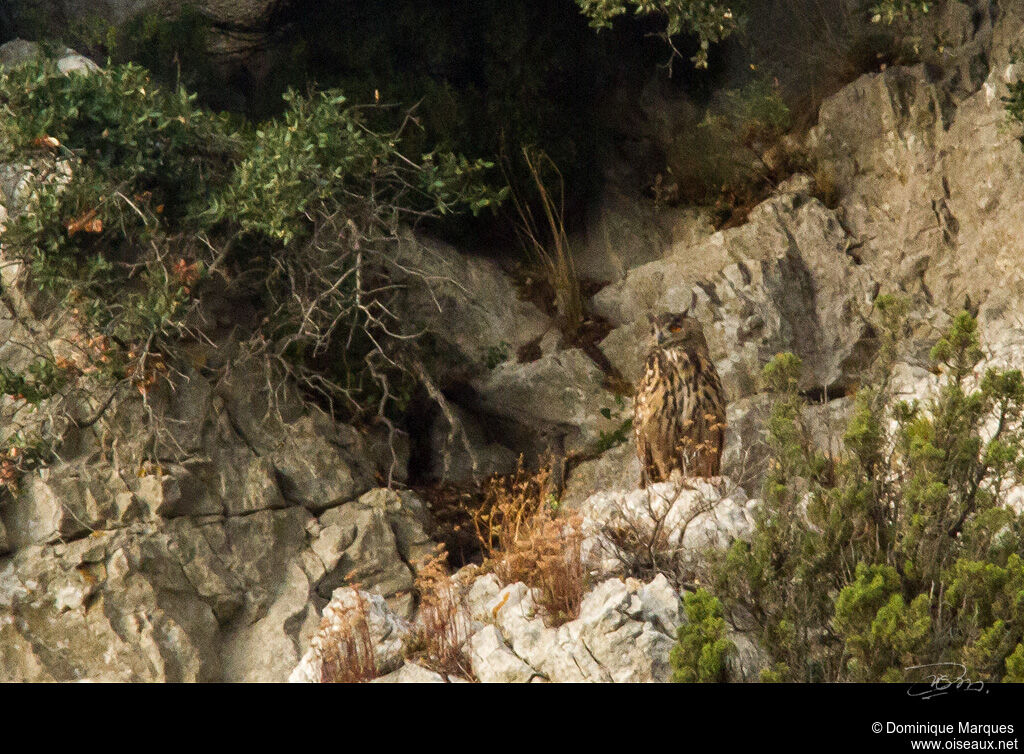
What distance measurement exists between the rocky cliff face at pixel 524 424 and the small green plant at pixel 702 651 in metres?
0.65

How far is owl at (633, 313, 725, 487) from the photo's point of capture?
6039mm

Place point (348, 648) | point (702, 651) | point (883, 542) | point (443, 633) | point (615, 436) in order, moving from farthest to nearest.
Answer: point (615, 436) → point (443, 633) → point (348, 648) → point (883, 542) → point (702, 651)

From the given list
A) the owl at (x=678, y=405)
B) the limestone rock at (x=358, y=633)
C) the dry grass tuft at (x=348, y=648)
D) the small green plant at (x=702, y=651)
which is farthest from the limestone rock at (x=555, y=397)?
the small green plant at (x=702, y=651)

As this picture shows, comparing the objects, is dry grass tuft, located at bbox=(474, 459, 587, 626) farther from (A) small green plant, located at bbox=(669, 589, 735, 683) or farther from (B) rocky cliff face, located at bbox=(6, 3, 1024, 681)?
(A) small green plant, located at bbox=(669, 589, 735, 683)

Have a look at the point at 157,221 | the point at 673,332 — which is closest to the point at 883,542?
the point at 673,332

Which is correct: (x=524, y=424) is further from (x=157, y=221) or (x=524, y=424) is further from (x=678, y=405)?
(x=157, y=221)

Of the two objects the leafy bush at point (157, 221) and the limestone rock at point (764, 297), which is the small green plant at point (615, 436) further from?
the leafy bush at point (157, 221)

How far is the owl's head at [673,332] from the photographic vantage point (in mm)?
6113

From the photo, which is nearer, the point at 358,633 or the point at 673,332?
the point at 358,633

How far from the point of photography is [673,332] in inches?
241

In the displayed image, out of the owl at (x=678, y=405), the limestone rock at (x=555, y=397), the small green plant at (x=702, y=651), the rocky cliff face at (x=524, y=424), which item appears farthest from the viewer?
the limestone rock at (x=555, y=397)

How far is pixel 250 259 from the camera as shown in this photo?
6688 mm

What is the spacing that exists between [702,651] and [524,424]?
3923 millimetres

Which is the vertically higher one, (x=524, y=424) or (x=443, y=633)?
(x=524, y=424)
